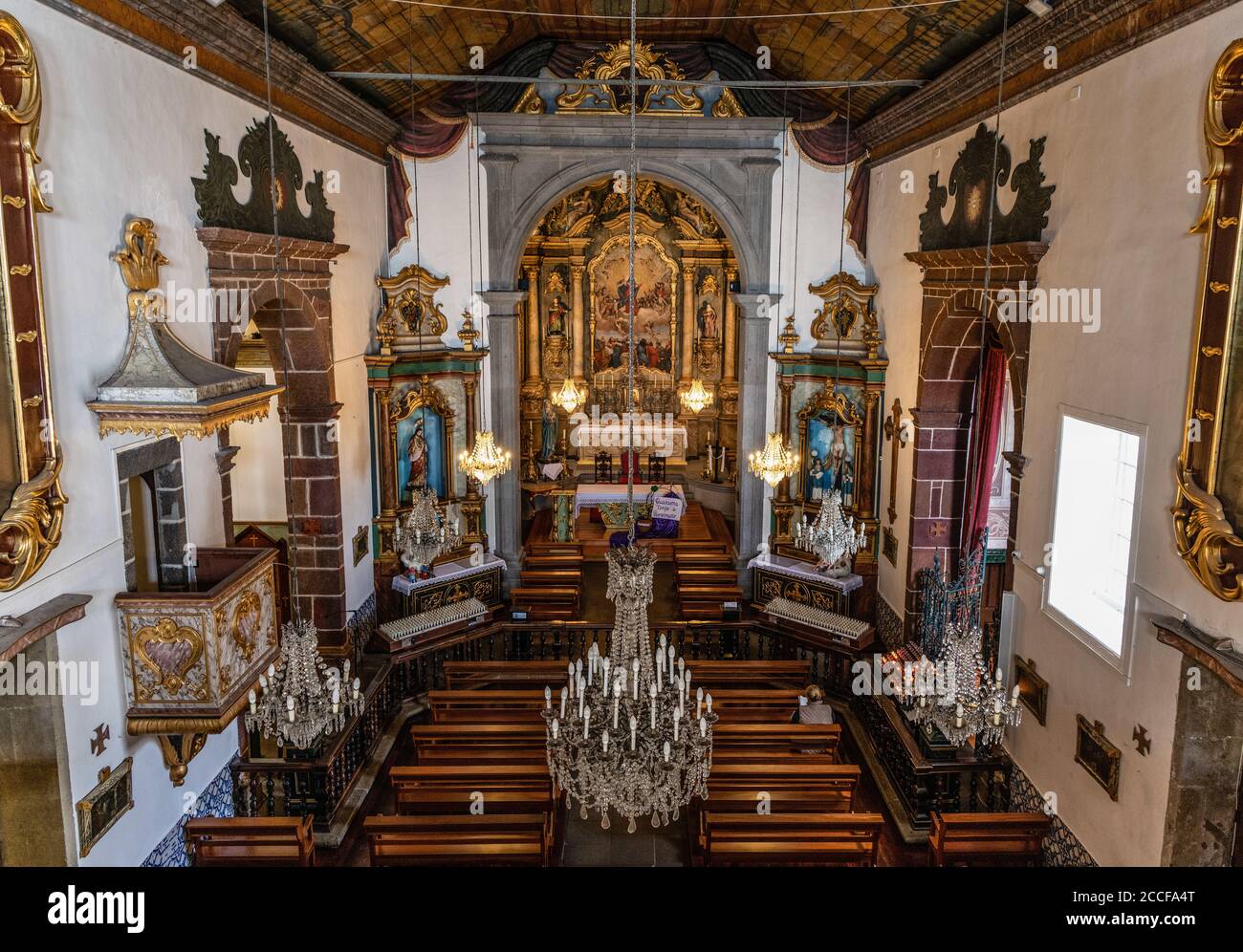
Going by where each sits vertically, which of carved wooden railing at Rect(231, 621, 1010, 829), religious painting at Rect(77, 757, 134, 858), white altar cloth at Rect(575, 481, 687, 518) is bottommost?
carved wooden railing at Rect(231, 621, 1010, 829)

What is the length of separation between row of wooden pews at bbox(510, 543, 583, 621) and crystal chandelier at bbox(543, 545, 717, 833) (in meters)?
6.95

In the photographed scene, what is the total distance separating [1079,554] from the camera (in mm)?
7078

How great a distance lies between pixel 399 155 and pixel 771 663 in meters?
8.57

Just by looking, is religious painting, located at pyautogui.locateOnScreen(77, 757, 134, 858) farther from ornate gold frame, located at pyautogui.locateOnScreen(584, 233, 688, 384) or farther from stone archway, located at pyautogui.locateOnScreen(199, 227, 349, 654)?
ornate gold frame, located at pyautogui.locateOnScreen(584, 233, 688, 384)

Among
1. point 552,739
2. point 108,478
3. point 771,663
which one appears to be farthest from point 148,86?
point 771,663

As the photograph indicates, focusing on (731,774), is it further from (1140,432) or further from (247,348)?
(247,348)

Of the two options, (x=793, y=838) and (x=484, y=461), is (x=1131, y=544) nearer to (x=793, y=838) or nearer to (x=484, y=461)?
(x=793, y=838)

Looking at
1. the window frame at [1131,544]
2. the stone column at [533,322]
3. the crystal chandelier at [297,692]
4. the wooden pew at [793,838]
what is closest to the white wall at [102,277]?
the crystal chandelier at [297,692]

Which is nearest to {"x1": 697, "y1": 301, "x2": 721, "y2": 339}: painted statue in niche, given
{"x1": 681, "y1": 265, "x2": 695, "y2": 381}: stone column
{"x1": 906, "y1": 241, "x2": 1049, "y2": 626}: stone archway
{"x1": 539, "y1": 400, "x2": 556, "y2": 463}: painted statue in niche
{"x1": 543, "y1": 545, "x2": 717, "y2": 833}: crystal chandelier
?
{"x1": 681, "y1": 265, "x2": 695, "y2": 381}: stone column

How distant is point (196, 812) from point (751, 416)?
9.02m

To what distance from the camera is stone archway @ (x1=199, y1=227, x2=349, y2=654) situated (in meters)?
9.30

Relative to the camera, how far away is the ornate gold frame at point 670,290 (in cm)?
1898

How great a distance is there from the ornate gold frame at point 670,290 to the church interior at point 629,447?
3.64m

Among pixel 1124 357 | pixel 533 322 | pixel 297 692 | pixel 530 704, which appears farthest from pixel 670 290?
pixel 297 692
